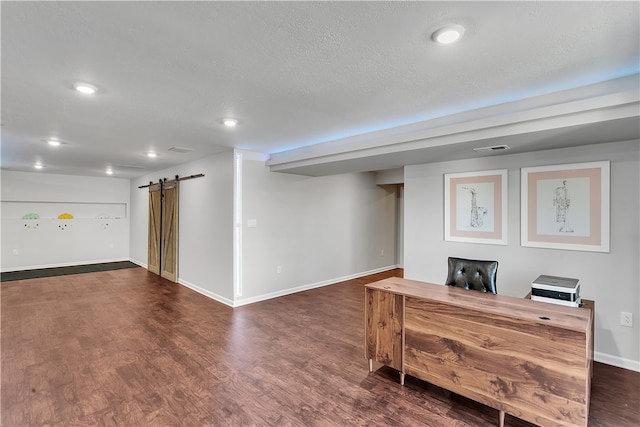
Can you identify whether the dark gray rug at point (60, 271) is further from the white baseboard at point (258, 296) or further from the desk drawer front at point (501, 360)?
the desk drawer front at point (501, 360)

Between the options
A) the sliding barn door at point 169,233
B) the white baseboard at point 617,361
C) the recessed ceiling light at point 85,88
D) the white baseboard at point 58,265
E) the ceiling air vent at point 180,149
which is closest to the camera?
the recessed ceiling light at point 85,88

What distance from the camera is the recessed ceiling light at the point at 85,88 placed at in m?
2.44

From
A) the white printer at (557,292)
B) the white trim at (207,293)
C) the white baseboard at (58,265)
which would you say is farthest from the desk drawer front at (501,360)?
the white baseboard at (58,265)

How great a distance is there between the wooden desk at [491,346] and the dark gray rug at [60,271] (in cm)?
774

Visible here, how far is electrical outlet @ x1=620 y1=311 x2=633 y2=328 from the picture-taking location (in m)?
2.94

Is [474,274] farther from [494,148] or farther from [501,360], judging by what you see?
[494,148]

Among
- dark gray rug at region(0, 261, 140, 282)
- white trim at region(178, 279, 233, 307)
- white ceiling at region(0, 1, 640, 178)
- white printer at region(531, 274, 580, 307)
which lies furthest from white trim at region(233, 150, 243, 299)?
dark gray rug at region(0, 261, 140, 282)

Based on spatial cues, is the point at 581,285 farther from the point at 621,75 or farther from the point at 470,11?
the point at 470,11

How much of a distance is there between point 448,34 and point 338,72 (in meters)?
0.77

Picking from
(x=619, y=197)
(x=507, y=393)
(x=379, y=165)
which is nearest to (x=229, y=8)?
(x=507, y=393)

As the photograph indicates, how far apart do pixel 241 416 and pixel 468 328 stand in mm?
1766

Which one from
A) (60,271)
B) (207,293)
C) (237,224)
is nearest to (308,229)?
(237,224)

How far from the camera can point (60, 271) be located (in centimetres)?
746

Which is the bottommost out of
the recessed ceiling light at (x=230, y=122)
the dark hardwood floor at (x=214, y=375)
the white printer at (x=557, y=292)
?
the dark hardwood floor at (x=214, y=375)
